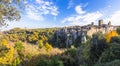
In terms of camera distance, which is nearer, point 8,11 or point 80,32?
point 8,11

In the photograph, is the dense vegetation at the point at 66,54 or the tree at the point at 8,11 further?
the dense vegetation at the point at 66,54

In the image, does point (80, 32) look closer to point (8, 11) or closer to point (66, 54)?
point (66, 54)

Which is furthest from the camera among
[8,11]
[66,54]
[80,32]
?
[80,32]

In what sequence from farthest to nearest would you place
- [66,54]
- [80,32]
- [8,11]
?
1. [80,32]
2. [66,54]
3. [8,11]

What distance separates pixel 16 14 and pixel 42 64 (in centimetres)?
1114

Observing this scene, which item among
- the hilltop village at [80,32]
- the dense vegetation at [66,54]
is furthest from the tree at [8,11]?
the hilltop village at [80,32]

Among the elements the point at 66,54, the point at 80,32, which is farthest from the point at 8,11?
the point at 80,32

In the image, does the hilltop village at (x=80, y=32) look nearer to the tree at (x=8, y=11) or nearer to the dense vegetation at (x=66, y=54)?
the dense vegetation at (x=66, y=54)

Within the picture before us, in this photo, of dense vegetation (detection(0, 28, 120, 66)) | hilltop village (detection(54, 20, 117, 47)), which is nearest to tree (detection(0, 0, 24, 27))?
dense vegetation (detection(0, 28, 120, 66))

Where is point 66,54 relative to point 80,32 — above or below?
below

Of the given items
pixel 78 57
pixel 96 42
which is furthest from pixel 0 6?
pixel 78 57

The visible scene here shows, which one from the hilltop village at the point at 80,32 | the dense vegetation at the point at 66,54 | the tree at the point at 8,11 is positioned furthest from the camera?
the hilltop village at the point at 80,32

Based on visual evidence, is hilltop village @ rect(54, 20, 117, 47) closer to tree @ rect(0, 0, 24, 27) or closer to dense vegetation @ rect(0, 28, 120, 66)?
dense vegetation @ rect(0, 28, 120, 66)

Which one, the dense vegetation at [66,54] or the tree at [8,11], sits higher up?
the tree at [8,11]
